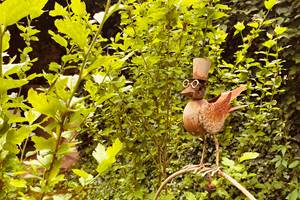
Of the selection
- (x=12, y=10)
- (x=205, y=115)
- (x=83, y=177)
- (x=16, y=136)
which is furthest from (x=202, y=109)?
(x=12, y=10)

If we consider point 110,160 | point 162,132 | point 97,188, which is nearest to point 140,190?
point 162,132

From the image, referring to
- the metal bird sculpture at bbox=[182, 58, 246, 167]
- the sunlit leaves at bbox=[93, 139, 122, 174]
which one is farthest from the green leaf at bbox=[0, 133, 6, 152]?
the metal bird sculpture at bbox=[182, 58, 246, 167]

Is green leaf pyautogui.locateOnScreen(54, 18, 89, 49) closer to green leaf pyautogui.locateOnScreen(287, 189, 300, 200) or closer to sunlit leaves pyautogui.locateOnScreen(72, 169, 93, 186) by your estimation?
sunlit leaves pyautogui.locateOnScreen(72, 169, 93, 186)

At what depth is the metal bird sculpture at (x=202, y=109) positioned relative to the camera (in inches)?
47.0

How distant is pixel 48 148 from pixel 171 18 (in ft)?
3.84

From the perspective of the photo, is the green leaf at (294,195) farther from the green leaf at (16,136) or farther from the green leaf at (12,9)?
the green leaf at (12,9)

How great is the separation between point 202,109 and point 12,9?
0.74 meters

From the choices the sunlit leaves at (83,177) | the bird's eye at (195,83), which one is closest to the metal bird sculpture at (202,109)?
the bird's eye at (195,83)

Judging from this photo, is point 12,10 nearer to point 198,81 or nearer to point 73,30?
point 73,30

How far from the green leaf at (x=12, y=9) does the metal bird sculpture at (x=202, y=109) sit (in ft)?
2.35

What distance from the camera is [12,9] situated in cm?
55

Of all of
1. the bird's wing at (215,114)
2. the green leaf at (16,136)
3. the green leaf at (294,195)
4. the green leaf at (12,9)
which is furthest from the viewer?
the green leaf at (294,195)

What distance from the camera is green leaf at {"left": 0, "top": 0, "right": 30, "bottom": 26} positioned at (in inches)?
21.6

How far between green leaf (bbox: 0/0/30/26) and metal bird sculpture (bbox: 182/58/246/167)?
2.35 ft
